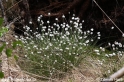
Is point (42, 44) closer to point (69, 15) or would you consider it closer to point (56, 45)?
point (56, 45)

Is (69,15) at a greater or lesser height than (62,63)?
greater

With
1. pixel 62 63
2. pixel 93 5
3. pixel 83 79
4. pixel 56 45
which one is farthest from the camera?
pixel 93 5

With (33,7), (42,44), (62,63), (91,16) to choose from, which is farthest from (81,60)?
(33,7)

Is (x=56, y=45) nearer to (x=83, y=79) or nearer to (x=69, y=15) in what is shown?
(x=83, y=79)

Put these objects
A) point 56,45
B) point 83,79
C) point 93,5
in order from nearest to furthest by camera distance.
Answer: point 83,79 → point 56,45 → point 93,5

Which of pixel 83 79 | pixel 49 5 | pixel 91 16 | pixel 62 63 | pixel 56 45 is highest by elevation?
pixel 49 5

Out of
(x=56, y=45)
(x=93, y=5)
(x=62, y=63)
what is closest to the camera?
(x=62, y=63)

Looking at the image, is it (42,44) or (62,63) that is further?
(42,44)

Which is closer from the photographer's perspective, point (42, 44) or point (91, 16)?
point (42, 44)

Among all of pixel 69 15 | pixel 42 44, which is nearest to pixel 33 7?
pixel 69 15
